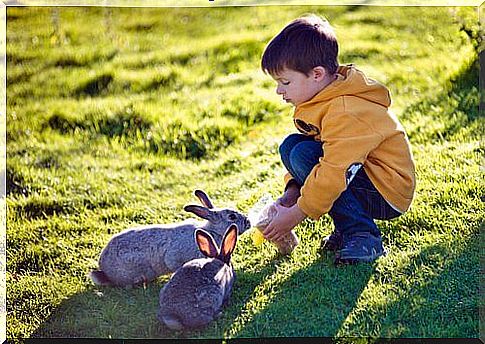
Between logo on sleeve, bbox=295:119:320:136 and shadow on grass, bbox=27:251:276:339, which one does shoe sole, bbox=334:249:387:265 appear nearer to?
shadow on grass, bbox=27:251:276:339

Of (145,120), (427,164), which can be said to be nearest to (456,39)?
(427,164)

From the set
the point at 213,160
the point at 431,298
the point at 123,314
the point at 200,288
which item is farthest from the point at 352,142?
the point at 213,160

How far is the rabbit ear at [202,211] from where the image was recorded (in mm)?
3271

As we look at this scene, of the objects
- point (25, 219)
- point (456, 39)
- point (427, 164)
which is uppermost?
point (456, 39)

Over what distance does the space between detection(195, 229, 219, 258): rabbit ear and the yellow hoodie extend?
0.35 meters

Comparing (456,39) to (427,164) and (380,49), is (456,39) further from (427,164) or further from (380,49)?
(427,164)

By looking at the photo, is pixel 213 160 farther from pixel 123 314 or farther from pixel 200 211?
pixel 123 314

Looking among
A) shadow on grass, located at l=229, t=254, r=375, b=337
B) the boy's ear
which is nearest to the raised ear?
shadow on grass, located at l=229, t=254, r=375, b=337

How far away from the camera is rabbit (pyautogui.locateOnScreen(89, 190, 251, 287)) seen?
3.24 m

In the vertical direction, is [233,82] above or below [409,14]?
below

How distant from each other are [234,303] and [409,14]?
2485 mm

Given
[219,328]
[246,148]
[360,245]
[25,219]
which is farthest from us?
[246,148]

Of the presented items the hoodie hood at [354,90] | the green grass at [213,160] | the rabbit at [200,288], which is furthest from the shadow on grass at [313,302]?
the hoodie hood at [354,90]

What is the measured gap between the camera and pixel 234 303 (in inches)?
123
